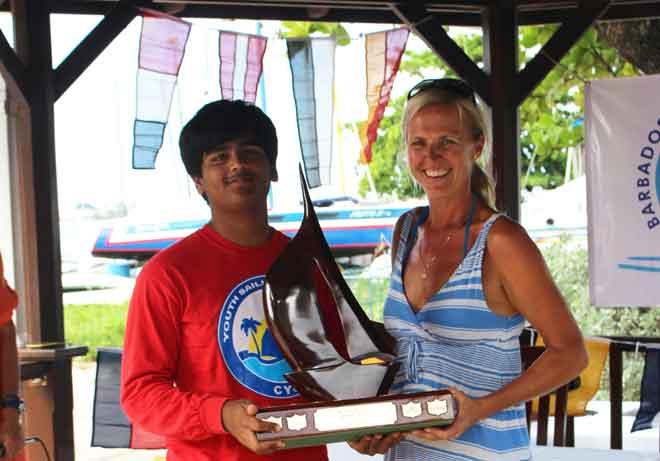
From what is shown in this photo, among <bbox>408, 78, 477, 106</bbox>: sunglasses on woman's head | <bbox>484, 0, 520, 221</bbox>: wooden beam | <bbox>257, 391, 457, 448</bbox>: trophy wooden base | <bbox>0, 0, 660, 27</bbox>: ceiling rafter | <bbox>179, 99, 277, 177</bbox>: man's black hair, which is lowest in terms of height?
<bbox>257, 391, 457, 448</bbox>: trophy wooden base

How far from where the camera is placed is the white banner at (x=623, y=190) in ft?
14.4

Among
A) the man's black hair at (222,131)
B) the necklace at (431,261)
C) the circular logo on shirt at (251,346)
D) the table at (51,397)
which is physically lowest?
the table at (51,397)

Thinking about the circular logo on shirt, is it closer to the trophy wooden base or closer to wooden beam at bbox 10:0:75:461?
the trophy wooden base

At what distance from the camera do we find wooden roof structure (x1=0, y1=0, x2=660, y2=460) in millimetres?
3688

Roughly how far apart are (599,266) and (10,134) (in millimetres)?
2748

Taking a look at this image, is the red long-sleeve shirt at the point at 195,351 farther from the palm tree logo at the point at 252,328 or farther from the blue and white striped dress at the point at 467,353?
the blue and white striped dress at the point at 467,353

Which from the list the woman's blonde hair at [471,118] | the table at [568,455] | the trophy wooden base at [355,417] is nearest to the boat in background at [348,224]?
the table at [568,455]

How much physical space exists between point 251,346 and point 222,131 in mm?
375

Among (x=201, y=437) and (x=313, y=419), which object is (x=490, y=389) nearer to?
(x=313, y=419)

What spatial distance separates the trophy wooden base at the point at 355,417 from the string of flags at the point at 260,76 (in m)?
2.80

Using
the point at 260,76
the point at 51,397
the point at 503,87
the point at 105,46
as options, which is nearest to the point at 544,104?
the point at 503,87

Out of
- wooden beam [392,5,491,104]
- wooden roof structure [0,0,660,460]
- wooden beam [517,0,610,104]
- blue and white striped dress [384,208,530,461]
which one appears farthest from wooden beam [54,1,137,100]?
blue and white striped dress [384,208,530,461]

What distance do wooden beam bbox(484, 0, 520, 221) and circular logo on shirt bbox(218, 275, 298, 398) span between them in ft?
9.33

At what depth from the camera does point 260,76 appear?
4258mm
